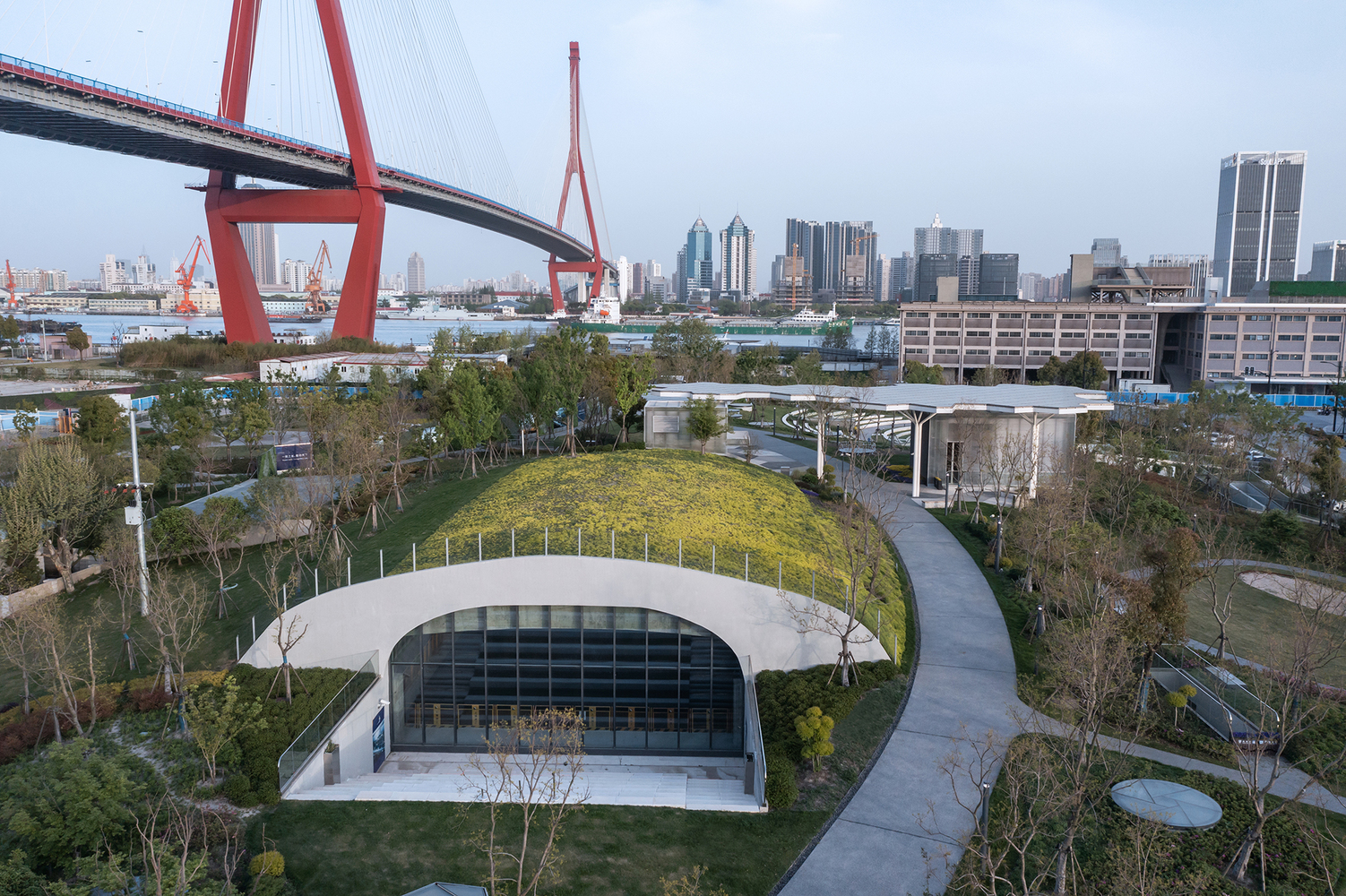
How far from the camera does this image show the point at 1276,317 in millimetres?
59719

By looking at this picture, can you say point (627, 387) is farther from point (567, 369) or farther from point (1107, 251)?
point (1107, 251)

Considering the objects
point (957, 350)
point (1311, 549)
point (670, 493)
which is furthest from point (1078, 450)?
point (957, 350)

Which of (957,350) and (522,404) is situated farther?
(957,350)

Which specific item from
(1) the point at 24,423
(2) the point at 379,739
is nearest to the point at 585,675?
(2) the point at 379,739

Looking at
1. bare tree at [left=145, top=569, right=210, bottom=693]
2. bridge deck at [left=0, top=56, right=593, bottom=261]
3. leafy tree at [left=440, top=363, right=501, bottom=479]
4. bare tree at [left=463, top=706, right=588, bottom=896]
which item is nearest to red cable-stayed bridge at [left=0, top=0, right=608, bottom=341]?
bridge deck at [left=0, top=56, right=593, bottom=261]

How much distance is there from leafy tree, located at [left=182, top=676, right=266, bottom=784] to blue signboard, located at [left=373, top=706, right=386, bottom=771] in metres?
2.10

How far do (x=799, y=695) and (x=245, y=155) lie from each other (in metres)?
38.9

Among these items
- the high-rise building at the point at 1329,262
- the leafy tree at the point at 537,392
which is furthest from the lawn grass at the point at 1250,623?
the high-rise building at the point at 1329,262

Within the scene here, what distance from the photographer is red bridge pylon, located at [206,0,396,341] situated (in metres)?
42.7

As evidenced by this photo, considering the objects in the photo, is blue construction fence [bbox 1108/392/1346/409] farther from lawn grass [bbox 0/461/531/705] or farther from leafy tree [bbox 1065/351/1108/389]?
lawn grass [bbox 0/461/531/705]

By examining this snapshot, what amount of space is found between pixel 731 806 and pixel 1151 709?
7.53m

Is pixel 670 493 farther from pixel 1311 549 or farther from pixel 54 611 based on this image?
pixel 1311 549

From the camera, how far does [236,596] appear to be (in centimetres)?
2098

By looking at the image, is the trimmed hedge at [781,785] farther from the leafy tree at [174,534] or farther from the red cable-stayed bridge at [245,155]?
the red cable-stayed bridge at [245,155]
